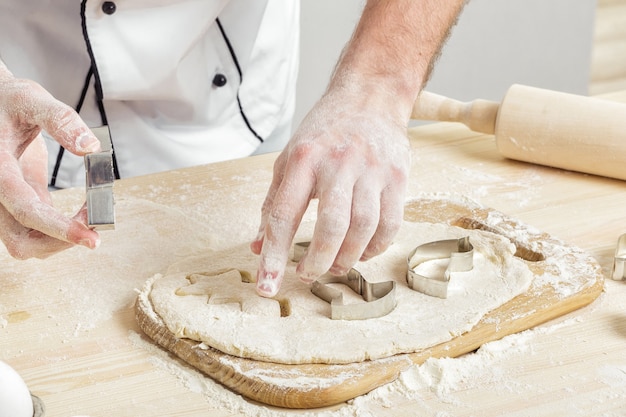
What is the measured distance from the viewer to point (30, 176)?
1.25 meters

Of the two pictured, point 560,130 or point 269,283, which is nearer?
point 269,283

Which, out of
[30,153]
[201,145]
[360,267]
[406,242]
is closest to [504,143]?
[406,242]

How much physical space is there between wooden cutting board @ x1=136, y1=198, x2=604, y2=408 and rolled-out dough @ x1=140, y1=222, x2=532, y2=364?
12mm

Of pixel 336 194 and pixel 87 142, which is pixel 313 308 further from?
pixel 87 142

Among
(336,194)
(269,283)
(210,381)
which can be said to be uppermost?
(336,194)

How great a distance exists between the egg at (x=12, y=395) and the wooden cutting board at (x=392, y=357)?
0.23 meters

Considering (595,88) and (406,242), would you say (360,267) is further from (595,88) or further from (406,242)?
(595,88)

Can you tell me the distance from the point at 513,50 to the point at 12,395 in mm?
2983

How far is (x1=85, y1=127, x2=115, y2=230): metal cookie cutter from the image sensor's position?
107 centimetres

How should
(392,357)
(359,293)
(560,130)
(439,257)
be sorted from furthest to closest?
(560,130)
(439,257)
(359,293)
(392,357)

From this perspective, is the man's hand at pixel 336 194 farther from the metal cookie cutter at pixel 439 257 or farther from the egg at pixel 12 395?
the egg at pixel 12 395

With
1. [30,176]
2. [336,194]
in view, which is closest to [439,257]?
[336,194]

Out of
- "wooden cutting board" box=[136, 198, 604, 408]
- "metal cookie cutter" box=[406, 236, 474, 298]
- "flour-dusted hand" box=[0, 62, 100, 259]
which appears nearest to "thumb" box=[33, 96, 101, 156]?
"flour-dusted hand" box=[0, 62, 100, 259]

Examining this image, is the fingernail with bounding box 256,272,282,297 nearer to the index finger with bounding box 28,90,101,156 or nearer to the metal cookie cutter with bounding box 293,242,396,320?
the metal cookie cutter with bounding box 293,242,396,320
